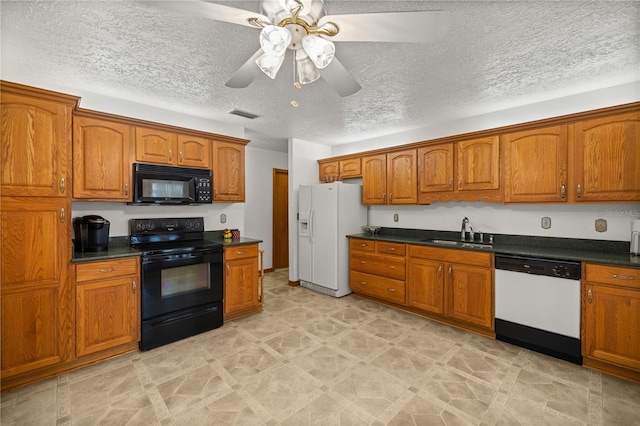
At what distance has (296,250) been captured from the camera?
186 inches

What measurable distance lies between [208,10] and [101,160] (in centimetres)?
217

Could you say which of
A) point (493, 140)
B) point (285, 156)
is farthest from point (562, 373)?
point (285, 156)

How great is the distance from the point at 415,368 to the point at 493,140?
2523 mm

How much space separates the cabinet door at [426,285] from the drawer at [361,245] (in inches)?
23.9

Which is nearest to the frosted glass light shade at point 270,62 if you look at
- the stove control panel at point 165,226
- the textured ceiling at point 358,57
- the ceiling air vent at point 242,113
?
the textured ceiling at point 358,57

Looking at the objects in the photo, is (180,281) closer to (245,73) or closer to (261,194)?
(245,73)

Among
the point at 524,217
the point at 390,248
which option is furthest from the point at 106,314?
the point at 524,217

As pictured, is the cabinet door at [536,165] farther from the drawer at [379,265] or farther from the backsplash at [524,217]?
the drawer at [379,265]

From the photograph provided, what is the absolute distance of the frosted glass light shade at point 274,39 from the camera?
1.30 metres

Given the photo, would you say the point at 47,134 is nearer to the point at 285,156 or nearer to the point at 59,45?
the point at 59,45

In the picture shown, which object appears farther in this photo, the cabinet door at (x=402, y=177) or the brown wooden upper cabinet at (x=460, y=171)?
the cabinet door at (x=402, y=177)

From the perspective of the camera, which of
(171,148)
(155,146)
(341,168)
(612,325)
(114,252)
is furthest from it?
(341,168)

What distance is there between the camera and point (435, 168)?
3609mm

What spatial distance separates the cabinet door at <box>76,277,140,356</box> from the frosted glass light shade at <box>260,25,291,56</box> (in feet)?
7.83
